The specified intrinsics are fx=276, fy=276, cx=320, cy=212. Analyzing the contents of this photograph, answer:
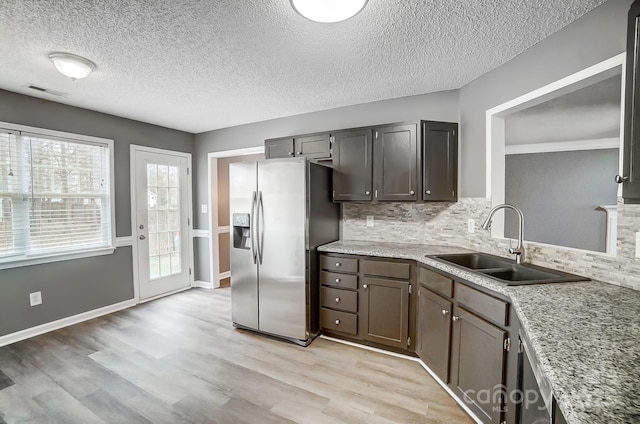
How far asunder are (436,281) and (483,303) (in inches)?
18.2

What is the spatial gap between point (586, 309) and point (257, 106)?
326 centimetres

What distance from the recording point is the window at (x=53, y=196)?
8.96 ft

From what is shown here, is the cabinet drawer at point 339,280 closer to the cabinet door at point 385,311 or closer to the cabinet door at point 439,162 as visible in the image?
the cabinet door at point 385,311

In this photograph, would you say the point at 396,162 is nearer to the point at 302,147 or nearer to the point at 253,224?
the point at 302,147

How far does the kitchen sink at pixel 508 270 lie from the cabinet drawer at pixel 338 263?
71 centimetres

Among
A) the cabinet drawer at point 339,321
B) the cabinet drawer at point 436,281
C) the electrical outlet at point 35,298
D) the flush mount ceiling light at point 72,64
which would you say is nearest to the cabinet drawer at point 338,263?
the cabinet drawer at point 339,321

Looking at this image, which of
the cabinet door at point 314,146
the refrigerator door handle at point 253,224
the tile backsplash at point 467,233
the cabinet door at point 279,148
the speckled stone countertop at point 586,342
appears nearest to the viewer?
the speckled stone countertop at point 586,342

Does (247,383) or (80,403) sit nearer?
(80,403)

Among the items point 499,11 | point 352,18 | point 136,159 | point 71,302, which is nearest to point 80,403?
point 71,302

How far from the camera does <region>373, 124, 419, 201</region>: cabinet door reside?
2.60 meters

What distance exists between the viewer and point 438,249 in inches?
103

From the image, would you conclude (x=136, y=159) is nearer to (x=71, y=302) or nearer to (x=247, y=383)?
(x=71, y=302)

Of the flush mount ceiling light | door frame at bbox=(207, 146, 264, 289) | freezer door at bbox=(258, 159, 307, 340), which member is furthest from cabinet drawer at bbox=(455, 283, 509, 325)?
door frame at bbox=(207, 146, 264, 289)

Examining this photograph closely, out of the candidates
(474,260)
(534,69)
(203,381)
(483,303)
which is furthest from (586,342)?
(203,381)
